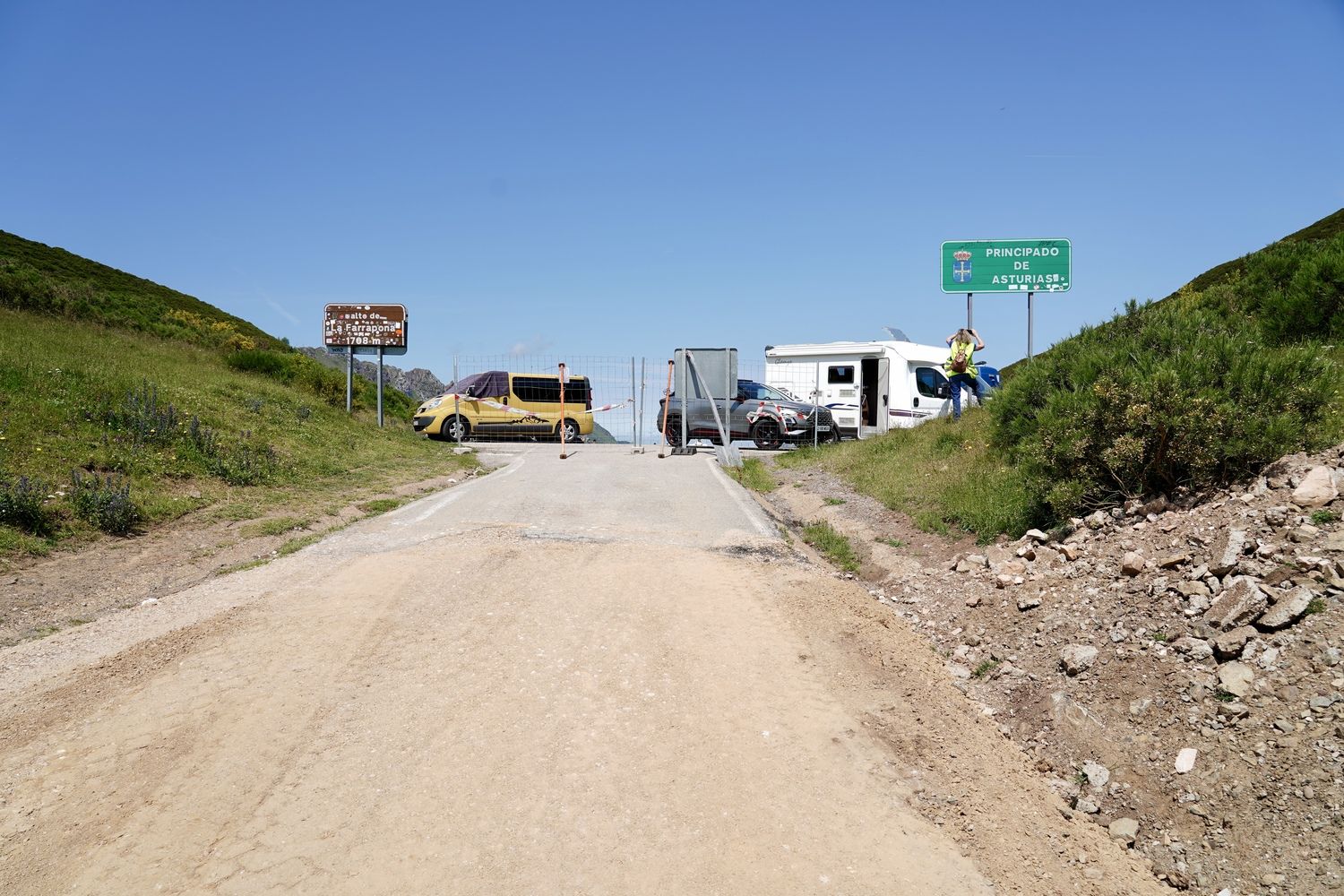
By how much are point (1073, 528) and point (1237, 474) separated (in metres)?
1.36

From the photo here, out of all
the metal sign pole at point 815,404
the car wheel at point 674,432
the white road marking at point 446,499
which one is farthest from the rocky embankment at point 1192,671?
the car wheel at point 674,432

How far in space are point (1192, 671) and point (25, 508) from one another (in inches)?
409

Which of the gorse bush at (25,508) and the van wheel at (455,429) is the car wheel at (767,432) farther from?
the gorse bush at (25,508)

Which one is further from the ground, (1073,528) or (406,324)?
(406,324)

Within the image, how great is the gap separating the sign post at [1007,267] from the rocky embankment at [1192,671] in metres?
17.7

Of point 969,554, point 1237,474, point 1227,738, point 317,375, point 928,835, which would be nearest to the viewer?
point 928,835

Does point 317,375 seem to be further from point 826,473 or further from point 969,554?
point 969,554

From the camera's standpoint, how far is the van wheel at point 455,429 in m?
24.8

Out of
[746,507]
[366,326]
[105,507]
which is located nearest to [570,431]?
[366,326]

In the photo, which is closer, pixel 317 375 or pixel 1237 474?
pixel 1237 474

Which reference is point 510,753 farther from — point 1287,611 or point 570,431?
point 570,431

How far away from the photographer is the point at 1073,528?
25.6 ft

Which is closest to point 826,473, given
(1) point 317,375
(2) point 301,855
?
(2) point 301,855

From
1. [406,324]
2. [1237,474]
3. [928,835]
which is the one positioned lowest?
[928,835]
